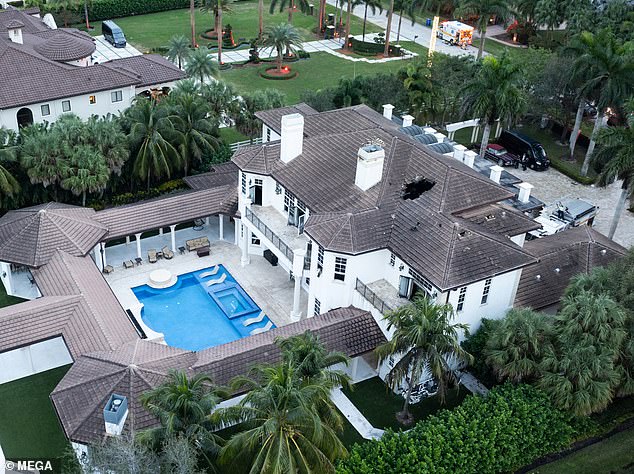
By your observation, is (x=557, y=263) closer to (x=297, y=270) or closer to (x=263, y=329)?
(x=297, y=270)

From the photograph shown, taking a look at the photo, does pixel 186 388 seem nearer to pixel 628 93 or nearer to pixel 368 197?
pixel 368 197

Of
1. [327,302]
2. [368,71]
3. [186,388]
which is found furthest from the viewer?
[368,71]

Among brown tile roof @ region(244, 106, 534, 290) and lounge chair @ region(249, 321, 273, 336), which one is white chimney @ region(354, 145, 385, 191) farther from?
lounge chair @ region(249, 321, 273, 336)

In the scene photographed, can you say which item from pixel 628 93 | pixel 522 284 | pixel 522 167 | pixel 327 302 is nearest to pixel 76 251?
pixel 327 302

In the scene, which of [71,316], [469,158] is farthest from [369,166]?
[71,316]

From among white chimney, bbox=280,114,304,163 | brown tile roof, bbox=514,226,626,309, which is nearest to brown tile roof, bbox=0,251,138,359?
white chimney, bbox=280,114,304,163
